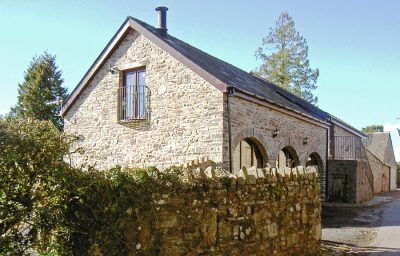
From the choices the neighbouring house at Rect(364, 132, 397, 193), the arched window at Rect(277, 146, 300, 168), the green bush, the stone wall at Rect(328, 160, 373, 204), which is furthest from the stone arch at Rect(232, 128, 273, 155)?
the neighbouring house at Rect(364, 132, 397, 193)

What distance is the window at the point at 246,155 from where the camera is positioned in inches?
475

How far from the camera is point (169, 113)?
12438 mm

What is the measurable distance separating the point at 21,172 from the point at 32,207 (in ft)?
1.11

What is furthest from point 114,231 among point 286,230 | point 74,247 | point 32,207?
point 286,230

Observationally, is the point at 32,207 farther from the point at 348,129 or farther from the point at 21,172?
the point at 348,129

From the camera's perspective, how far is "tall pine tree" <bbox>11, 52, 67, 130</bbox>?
30047 millimetres

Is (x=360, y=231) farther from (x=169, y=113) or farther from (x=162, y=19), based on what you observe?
(x=162, y=19)

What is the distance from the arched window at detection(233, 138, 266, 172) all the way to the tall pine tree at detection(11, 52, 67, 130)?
21.0 meters

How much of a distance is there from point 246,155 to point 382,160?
29515 millimetres

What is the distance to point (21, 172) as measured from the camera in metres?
3.26

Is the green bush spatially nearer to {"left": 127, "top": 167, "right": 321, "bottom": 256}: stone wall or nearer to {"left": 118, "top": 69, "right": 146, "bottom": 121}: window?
{"left": 127, "top": 167, "right": 321, "bottom": 256}: stone wall

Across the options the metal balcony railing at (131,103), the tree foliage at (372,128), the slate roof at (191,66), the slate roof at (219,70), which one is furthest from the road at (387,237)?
the tree foliage at (372,128)

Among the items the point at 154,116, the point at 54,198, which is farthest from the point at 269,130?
the point at 54,198

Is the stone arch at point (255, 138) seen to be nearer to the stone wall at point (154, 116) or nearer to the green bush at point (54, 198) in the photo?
the stone wall at point (154, 116)
